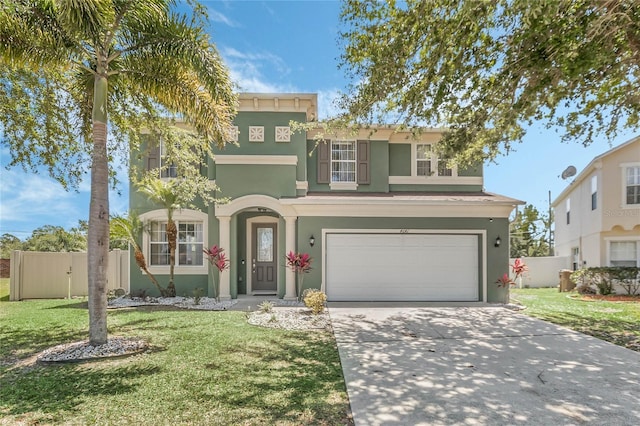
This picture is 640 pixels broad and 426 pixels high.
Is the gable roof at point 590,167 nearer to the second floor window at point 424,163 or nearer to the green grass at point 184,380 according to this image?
the second floor window at point 424,163

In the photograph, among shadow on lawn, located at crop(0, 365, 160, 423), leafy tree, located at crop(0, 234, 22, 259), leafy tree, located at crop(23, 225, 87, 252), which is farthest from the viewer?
leafy tree, located at crop(23, 225, 87, 252)

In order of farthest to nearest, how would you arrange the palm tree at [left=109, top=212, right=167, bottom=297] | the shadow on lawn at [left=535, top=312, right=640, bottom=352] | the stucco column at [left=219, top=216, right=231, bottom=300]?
the stucco column at [left=219, top=216, right=231, bottom=300]
the palm tree at [left=109, top=212, right=167, bottom=297]
the shadow on lawn at [left=535, top=312, right=640, bottom=352]

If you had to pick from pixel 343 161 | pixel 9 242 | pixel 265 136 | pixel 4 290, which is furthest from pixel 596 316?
pixel 9 242

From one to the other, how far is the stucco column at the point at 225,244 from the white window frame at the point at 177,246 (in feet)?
2.52

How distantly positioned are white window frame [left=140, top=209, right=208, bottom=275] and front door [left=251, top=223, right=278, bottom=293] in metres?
1.71

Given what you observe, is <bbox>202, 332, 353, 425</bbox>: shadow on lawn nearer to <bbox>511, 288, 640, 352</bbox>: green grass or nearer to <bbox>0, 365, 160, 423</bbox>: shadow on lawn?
<bbox>0, 365, 160, 423</bbox>: shadow on lawn

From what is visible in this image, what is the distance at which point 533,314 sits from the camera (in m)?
10.3

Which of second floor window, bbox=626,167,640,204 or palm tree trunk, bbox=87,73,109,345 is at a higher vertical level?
second floor window, bbox=626,167,640,204

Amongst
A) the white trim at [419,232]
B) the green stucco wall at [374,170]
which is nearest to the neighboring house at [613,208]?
the white trim at [419,232]

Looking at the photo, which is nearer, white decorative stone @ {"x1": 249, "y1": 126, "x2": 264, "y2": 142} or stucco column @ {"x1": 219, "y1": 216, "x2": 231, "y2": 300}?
stucco column @ {"x1": 219, "y1": 216, "x2": 231, "y2": 300}

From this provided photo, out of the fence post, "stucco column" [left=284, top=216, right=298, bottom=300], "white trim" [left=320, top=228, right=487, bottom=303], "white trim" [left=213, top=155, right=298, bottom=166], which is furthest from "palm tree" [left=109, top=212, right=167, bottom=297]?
"white trim" [left=320, top=228, right=487, bottom=303]

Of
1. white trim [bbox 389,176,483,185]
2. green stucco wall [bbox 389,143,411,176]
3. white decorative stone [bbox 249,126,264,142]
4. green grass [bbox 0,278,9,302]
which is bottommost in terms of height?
→ green grass [bbox 0,278,9,302]

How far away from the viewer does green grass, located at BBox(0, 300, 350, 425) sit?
12.8 ft

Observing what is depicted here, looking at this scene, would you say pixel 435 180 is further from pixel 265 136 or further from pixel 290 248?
pixel 265 136
